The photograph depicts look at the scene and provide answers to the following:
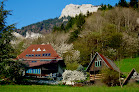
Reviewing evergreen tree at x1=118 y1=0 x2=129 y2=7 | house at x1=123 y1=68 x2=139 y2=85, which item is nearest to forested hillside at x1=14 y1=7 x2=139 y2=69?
evergreen tree at x1=118 y1=0 x2=129 y2=7

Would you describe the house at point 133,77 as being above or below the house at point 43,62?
below

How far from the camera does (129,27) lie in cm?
6100

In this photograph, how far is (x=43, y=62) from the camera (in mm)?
41656

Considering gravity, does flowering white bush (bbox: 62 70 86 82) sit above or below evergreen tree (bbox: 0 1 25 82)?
below

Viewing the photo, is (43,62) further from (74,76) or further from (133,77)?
(133,77)

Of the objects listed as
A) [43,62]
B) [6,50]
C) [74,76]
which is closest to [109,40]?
[43,62]

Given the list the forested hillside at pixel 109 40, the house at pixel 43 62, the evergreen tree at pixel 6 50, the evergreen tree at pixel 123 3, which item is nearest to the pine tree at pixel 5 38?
the evergreen tree at pixel 6 50

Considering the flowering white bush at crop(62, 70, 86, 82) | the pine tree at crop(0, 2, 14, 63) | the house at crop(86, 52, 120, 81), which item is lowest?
the flowering white bush at crop(62, 70, 86, 82)

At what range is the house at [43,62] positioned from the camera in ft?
133

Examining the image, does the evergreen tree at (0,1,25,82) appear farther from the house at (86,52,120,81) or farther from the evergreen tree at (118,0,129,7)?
the evergreen tree at (118,0,129,7)

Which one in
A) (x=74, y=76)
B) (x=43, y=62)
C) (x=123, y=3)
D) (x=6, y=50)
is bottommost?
(x=74, y=76)

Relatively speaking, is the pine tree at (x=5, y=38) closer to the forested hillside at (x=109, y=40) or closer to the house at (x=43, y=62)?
the house at (x=43, y=62)

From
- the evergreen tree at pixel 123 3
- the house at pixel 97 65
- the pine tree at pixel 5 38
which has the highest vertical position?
the evergreen tree at pixel 123 3

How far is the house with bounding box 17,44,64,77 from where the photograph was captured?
4059 centimetres
